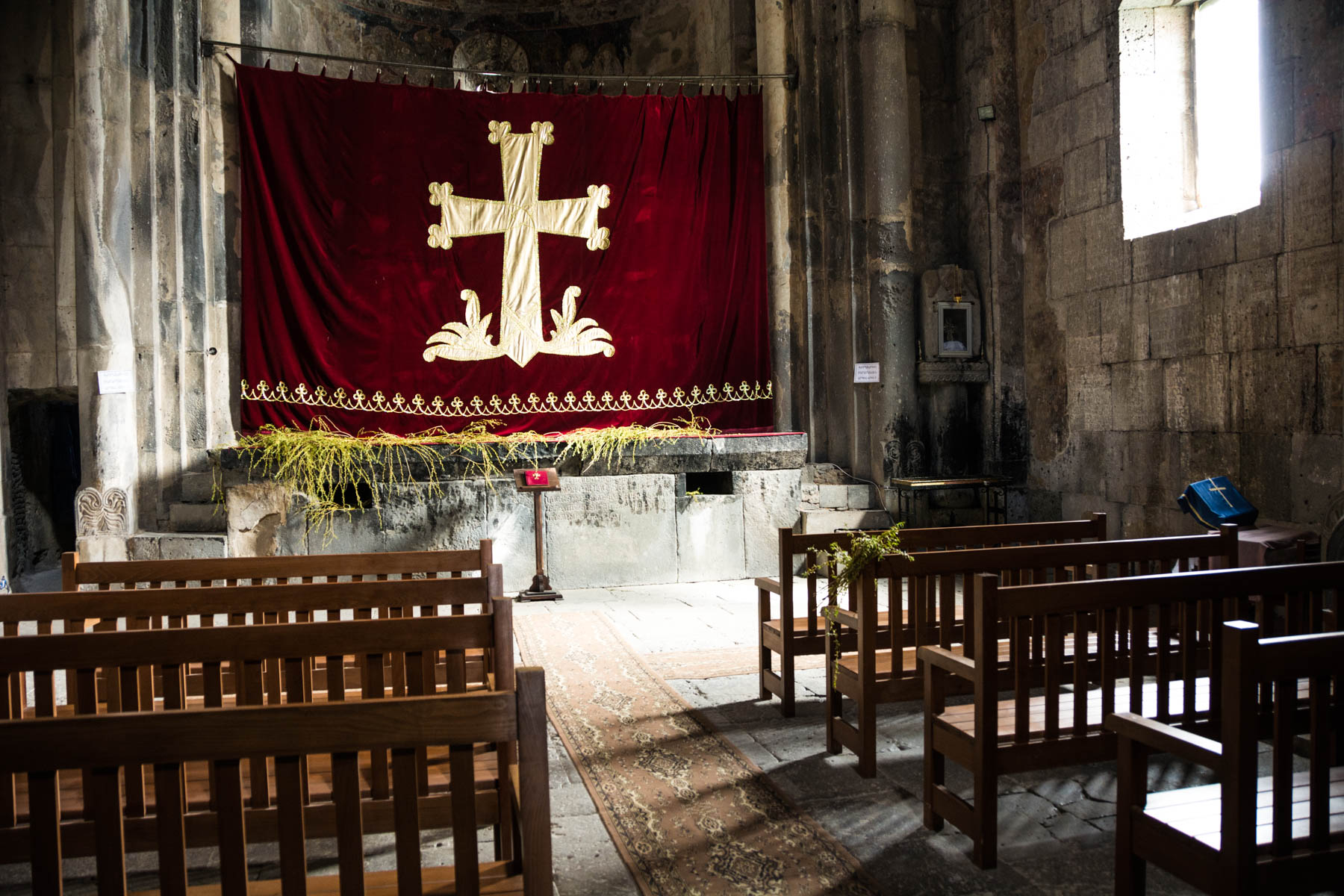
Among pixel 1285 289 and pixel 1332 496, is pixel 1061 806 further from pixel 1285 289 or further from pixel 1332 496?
pixel 1285 289

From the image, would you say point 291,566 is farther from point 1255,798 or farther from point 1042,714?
point 1255,798

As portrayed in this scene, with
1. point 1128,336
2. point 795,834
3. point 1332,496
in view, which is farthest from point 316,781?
point 1128,336

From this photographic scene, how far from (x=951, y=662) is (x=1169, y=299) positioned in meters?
3.66

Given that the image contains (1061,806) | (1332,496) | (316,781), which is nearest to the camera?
(316,781)

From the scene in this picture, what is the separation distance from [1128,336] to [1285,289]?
1.08 meters

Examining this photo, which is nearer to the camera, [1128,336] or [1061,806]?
[1061,806]

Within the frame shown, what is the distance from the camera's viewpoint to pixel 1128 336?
5.43 meters

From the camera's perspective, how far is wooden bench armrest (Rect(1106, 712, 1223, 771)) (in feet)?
5.17

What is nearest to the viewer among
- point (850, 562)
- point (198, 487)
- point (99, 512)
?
point (850, 562)

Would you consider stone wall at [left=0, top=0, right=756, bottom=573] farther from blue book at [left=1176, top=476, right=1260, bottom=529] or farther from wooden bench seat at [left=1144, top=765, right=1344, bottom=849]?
wooden bench seat at [left=1144, top=765, right=1344, bottom=849]

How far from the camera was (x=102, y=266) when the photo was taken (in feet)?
18.5

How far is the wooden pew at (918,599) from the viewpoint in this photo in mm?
2721

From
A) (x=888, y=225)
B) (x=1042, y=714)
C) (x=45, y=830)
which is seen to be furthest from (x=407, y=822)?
(x=888, y=225)

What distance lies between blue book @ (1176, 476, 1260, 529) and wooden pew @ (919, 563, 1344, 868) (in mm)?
2058
